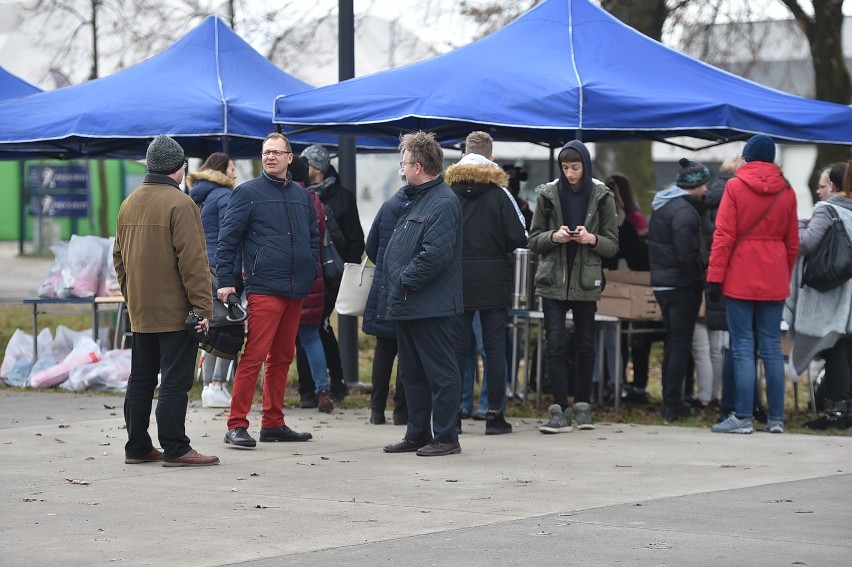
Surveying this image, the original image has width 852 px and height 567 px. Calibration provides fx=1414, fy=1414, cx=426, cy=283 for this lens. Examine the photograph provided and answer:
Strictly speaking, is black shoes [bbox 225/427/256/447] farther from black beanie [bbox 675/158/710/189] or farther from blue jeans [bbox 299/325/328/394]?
black beanie [bbox 675/158/710/189]

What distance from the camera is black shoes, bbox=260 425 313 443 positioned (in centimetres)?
900

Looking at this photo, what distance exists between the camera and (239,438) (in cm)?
866

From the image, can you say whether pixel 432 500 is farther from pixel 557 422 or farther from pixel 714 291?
pixel 714 291

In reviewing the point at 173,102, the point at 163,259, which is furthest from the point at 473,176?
the point at 173,102

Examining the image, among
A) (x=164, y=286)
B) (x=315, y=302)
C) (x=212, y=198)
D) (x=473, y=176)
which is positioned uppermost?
(x=473, y=176)

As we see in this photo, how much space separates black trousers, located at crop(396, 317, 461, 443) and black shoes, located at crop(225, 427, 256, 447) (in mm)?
969

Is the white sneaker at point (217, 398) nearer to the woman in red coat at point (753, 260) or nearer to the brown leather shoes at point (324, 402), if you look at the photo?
the brown leather shoes at point (324, 402)

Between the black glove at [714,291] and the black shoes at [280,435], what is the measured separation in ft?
9.89

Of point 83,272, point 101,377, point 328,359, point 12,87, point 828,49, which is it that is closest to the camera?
point 328,359

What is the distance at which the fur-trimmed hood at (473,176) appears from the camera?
9281 mm

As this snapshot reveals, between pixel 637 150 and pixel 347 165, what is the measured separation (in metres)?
11.0

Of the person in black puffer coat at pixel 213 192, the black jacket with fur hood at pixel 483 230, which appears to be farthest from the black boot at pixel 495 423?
the person in black puffer coat at pixel 213 192

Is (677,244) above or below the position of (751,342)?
above

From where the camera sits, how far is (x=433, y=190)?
27.4 ft
